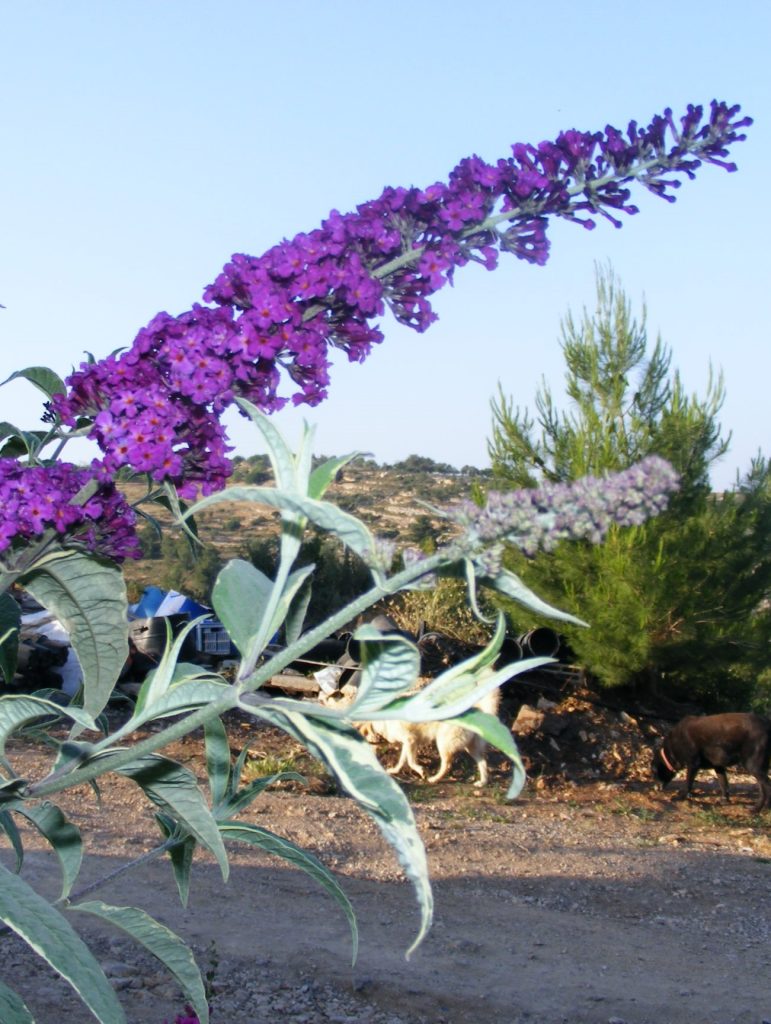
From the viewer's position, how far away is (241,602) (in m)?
1.10

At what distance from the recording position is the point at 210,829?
1.23 meters

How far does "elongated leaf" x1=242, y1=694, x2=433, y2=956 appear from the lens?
2.93ft

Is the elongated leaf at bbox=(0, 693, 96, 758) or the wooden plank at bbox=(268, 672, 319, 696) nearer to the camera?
the elongated leaf at bbox=(0, 693, 96, 758)

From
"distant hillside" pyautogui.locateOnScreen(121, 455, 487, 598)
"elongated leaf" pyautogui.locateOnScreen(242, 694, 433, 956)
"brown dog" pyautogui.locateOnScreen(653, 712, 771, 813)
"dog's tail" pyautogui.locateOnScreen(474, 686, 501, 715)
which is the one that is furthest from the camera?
"distant hillside" pyautogui.locateOnScreen(121, 455, 487, 598)

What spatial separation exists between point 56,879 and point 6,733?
4.03m

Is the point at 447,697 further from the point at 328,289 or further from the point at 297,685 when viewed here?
the point at 297,685

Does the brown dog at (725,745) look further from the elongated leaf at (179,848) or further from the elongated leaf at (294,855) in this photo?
the elongated leaf at (294,855)

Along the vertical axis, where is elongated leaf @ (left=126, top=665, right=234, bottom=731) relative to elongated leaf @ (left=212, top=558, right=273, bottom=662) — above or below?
below

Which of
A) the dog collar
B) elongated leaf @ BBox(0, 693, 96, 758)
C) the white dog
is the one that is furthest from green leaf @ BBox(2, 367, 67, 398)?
the dog collar

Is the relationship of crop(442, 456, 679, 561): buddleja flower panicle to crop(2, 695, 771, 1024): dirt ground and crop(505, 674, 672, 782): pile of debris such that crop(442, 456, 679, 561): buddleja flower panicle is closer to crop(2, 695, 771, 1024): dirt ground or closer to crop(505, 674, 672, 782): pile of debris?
crop(2, 695, 771, 1024): dirt ground

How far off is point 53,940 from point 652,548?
970 cm

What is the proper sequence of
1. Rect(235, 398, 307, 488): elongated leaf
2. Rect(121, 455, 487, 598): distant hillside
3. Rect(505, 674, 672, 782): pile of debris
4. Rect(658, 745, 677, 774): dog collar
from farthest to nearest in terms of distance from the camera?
Rect(121, 455, 487, 598): distant hillside < Rect(505, 674, 672, 782): pile of debris < Rect(658, 745, 677, 774): dog collar < Rect(235, 398, 307, 488): elongated leaf

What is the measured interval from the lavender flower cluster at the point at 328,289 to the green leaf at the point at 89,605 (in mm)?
174

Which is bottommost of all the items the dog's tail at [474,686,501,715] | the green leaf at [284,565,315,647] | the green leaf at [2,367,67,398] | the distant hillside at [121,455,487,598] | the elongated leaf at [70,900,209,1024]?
the dog's tail at [474,686,501,715]
